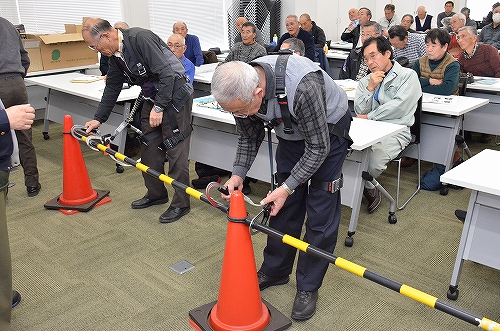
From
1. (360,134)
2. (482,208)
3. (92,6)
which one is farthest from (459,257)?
(92,6)

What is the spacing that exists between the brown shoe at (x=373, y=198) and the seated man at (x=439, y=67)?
1.13m

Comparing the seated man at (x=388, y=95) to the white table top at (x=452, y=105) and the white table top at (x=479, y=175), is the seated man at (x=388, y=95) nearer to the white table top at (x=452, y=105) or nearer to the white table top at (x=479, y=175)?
the white table top at (x=452, y=105)

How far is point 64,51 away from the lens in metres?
5.73

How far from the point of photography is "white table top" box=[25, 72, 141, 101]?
401 cm

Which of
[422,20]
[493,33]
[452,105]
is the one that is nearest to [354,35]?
[493,33]

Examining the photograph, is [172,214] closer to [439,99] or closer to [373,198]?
[373,198]

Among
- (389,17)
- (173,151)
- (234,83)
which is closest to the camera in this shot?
(234,83)

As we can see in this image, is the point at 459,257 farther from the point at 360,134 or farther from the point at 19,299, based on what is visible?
the point at 19,299

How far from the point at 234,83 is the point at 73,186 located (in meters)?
2.21

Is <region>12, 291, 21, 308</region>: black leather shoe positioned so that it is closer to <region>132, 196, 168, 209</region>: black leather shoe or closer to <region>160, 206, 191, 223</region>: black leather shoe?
<region>160, 206, 191, 223</region>: black leather shoe

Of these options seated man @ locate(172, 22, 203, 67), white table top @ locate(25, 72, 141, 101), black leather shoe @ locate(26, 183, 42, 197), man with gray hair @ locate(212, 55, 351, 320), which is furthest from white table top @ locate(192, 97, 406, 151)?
seated man @ locate(172, 22, 203, 67)

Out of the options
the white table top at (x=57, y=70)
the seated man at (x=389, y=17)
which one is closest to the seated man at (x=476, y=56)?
the white table top at (x=57, y=70)

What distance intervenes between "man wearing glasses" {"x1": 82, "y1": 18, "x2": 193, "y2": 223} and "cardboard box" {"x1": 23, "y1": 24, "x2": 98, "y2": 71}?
2.92 meters

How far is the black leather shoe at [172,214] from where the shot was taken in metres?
3.18
